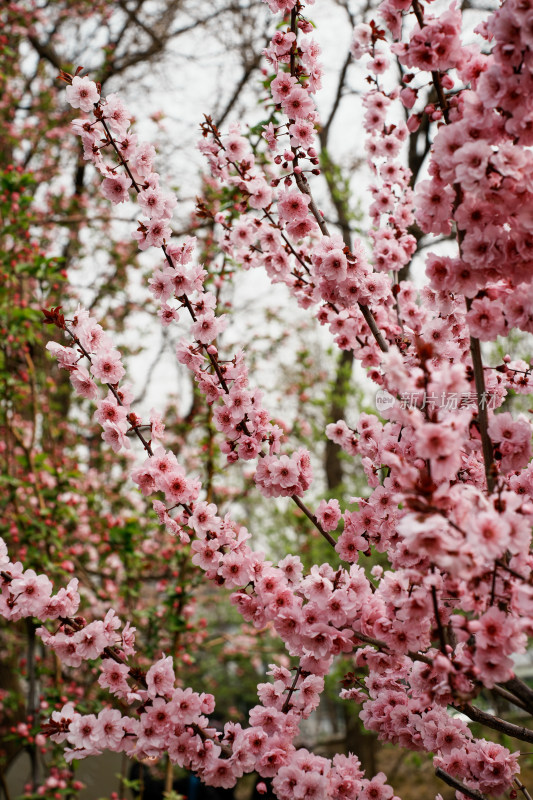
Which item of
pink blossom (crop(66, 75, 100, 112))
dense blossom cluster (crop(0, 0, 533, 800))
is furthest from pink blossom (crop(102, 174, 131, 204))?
pink blossom (crop(66, 75, 100, 112))

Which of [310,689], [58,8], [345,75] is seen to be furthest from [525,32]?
[58,8]

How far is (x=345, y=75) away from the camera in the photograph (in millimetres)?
7586

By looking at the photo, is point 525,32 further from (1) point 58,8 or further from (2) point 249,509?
(2) point 249,509

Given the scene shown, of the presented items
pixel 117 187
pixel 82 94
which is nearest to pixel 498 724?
pixel 117 187

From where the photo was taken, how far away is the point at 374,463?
2488 mm

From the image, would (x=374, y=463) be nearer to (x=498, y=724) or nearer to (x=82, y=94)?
(x=498, y=724)

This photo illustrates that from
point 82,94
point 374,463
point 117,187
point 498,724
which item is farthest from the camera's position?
point 374,463

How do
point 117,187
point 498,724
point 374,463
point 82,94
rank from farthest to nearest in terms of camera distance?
1. point 374,463
2. point 117,187
3. point 82,94
4. point 498,724

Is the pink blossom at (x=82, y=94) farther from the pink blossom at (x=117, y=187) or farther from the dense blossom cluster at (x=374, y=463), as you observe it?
the pink blossom at (x=117, y=187)

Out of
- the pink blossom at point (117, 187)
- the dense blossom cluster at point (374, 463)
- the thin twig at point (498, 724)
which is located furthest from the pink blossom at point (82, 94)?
the thin twig at point (498, 724)

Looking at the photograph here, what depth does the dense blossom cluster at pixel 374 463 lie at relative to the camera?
1447 mm

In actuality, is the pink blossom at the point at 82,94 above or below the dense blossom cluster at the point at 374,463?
above

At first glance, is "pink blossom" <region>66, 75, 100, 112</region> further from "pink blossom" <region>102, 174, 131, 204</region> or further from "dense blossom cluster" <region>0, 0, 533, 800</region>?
"pink blossom" <region>102, 174, 131, 204</region>

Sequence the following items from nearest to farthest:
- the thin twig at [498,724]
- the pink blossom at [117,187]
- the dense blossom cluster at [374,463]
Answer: the dense blossom cluster at [374,463], the thin twig at [498,724], the pink blossom at [117,187]
